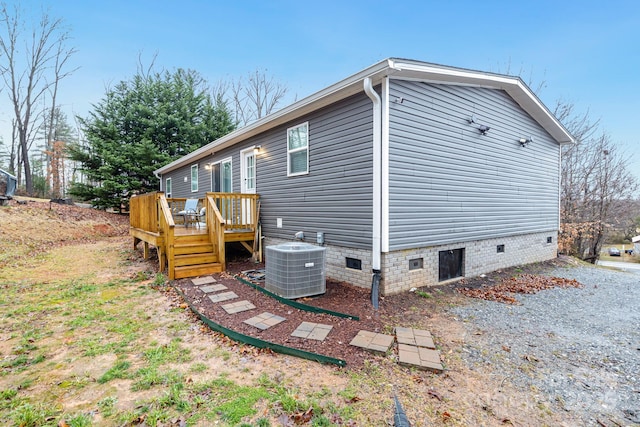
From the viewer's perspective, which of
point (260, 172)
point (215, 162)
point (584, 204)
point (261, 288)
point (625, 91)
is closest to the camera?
point (261, 288)

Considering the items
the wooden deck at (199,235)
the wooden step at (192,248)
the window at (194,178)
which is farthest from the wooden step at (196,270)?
the window at (194,178)

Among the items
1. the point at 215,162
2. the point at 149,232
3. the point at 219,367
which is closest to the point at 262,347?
the point at 219,367

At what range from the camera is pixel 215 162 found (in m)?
9.97

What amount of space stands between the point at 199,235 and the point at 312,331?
3.95 m

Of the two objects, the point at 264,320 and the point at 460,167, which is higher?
the point at 460,167

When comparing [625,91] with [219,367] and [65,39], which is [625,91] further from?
[65,39]

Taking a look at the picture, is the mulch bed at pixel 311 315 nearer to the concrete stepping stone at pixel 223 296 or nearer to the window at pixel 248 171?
the concrete stepping stone at pixel 223 296

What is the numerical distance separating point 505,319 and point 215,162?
9.06 m

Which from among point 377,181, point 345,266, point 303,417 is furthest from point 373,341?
point 377,181

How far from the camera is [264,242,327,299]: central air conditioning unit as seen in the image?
14.7 feet

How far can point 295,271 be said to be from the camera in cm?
449

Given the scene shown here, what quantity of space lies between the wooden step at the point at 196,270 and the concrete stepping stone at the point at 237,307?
187 cm

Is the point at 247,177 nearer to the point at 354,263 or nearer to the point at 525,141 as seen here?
the point at 354,263

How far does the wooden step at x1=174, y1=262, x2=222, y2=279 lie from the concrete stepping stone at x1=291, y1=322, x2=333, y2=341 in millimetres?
3057
